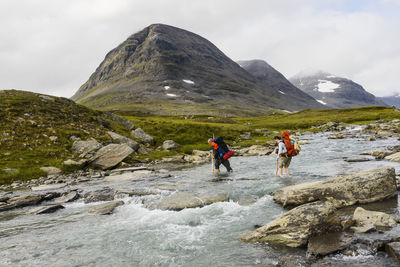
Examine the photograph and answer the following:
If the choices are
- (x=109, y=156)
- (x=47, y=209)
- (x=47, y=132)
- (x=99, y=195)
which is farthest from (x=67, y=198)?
(x=47, y=132)

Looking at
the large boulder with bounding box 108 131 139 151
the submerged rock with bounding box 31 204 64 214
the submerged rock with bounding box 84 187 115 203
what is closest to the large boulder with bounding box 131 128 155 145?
the large boulder with bounding box 108 131 139 151

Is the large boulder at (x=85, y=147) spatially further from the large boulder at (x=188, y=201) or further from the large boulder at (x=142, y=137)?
the large boulder at (x=188, y=201)

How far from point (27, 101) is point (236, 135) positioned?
43.4 m

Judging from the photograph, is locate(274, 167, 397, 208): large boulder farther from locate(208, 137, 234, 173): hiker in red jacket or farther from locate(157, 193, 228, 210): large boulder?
locate(208, 137, 234, 173): hiker in red jacket

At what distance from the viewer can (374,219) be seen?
407 inches

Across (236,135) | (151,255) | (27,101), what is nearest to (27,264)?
(151,255)

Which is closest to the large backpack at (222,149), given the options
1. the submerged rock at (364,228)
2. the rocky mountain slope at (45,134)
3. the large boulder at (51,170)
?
the rocky mountain slope at (45,134)

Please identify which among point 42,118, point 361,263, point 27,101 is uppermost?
point 27,101

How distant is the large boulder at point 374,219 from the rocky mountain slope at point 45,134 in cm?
3002

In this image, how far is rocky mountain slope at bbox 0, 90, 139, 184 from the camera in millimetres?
29500

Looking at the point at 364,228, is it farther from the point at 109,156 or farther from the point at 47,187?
the point at 109,156

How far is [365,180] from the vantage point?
1346 centimetres

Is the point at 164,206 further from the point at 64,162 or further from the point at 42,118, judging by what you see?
the point at 42,118

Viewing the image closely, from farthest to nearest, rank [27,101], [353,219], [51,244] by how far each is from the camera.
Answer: [27,101], [51,244], [353,219]
